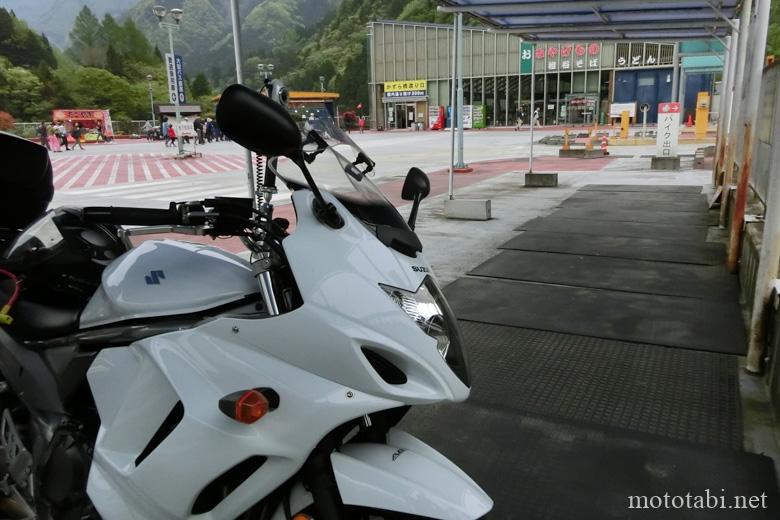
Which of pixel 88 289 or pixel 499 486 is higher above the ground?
pixel 88 289

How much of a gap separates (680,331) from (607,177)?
10.4 metres

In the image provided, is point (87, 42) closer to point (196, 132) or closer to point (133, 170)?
point (196, 132)

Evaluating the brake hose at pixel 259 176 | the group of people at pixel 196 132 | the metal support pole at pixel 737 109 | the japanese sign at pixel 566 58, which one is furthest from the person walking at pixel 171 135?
the brake hose at pixel 259 176

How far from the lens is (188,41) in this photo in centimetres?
2623

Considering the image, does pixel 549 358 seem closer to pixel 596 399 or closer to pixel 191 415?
pixel 596 399

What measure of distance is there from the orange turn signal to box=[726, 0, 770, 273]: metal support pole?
5.43 meters

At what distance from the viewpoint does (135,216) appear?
1.68m

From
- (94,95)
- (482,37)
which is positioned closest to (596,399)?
(482,37)

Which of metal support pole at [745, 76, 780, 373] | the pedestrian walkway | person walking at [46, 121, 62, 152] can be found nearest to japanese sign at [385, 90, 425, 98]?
person walking at [46, 121, 62, 152]

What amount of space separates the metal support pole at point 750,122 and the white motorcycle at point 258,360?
16.0 ft

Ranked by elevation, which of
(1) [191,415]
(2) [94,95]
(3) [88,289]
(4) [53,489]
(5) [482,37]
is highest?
(5) [482,37]

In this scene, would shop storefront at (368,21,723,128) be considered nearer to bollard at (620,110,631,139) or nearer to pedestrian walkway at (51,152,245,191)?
bollard at (620,110,631,139)

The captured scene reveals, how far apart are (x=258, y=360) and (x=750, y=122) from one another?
6595mm

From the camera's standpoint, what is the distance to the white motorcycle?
4.67 ft
